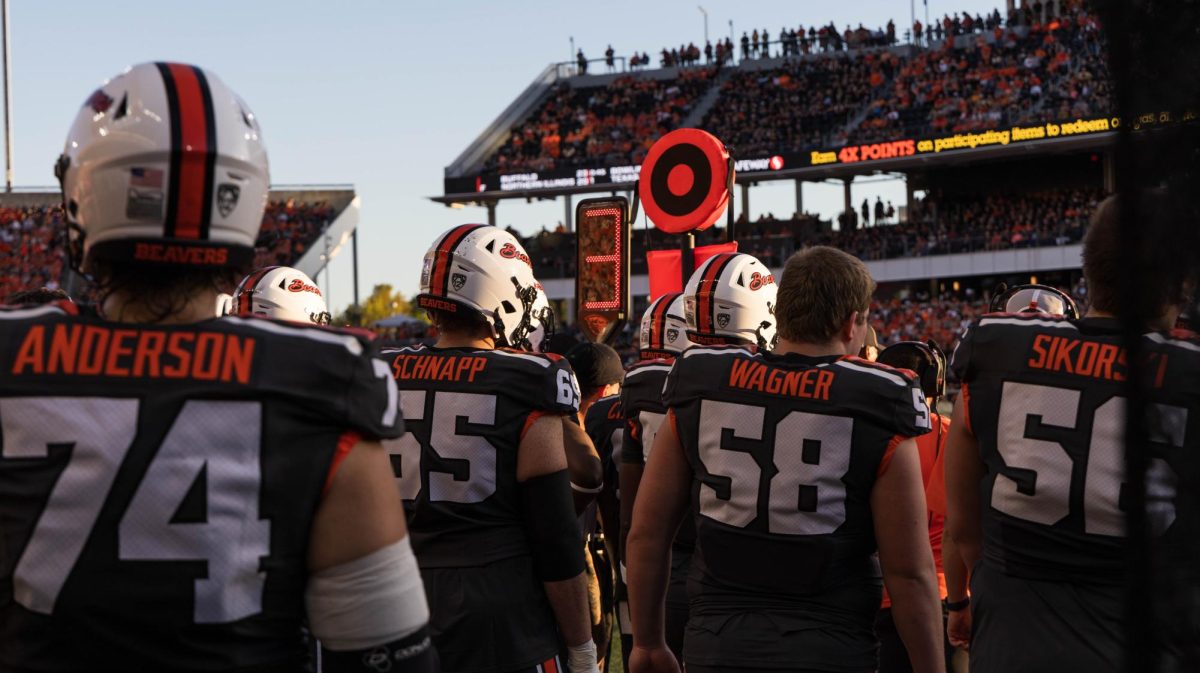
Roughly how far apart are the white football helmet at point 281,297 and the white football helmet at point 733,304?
170cm

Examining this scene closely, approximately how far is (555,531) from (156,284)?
1.83m

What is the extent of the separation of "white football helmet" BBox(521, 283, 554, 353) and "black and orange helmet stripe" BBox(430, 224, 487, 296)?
0.31 m

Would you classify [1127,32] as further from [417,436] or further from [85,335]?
[417,436]

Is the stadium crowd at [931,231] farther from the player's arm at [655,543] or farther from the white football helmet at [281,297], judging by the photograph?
the player's arm at [655,543]

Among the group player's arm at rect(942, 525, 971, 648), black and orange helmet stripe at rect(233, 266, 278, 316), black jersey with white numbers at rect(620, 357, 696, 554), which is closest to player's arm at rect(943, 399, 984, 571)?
player's arm at rect(942, 525, 971, 648)

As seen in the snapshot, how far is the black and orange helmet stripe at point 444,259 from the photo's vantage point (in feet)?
13.3

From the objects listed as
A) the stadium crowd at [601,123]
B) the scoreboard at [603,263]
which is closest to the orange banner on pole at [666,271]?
the scoreboard at [603,263]

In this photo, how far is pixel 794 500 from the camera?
11.1 ft

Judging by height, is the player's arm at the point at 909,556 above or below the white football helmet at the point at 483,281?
below

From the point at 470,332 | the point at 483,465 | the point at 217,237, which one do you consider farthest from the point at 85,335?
the point at 470,332

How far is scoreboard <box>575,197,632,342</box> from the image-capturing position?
881 centimetres

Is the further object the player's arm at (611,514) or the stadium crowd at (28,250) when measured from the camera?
the stadium crowd at (28,250)

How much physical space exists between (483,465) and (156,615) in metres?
1.80

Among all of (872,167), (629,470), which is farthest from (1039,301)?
(872,167)
